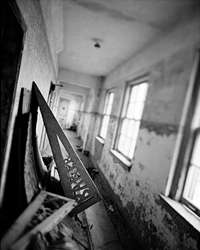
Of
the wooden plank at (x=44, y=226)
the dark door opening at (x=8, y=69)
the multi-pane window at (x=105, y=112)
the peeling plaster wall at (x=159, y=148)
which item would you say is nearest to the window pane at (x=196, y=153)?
the peeling plaster wall at (x=159, y=148)

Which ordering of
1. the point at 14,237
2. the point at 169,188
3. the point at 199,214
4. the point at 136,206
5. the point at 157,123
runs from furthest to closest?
the point at 136,206
the point at 157,123
the point at 169,188
the point at 199,214
the point at 14,237

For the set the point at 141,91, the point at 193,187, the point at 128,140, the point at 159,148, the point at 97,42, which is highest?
the point at 97,42

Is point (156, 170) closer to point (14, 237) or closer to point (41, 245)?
point (41, 245)

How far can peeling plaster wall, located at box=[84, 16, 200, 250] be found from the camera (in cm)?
197

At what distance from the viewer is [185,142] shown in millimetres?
1999

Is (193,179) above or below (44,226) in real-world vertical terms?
above

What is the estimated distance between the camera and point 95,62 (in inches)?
200

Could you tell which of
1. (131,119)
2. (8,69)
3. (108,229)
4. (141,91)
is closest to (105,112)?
(131,119)

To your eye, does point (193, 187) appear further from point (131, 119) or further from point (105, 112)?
point (105, 112)

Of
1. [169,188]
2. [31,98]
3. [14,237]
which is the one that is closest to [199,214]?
[169,188]

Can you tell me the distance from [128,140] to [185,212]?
201 centimetres

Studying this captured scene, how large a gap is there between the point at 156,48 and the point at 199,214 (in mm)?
2468

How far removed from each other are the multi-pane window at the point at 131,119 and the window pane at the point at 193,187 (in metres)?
1.45

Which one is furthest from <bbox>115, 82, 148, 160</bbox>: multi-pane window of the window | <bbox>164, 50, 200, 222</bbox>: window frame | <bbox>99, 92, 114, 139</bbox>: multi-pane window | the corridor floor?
<bbox>99, 92, 114, 139</bbox>: multi-pane window
